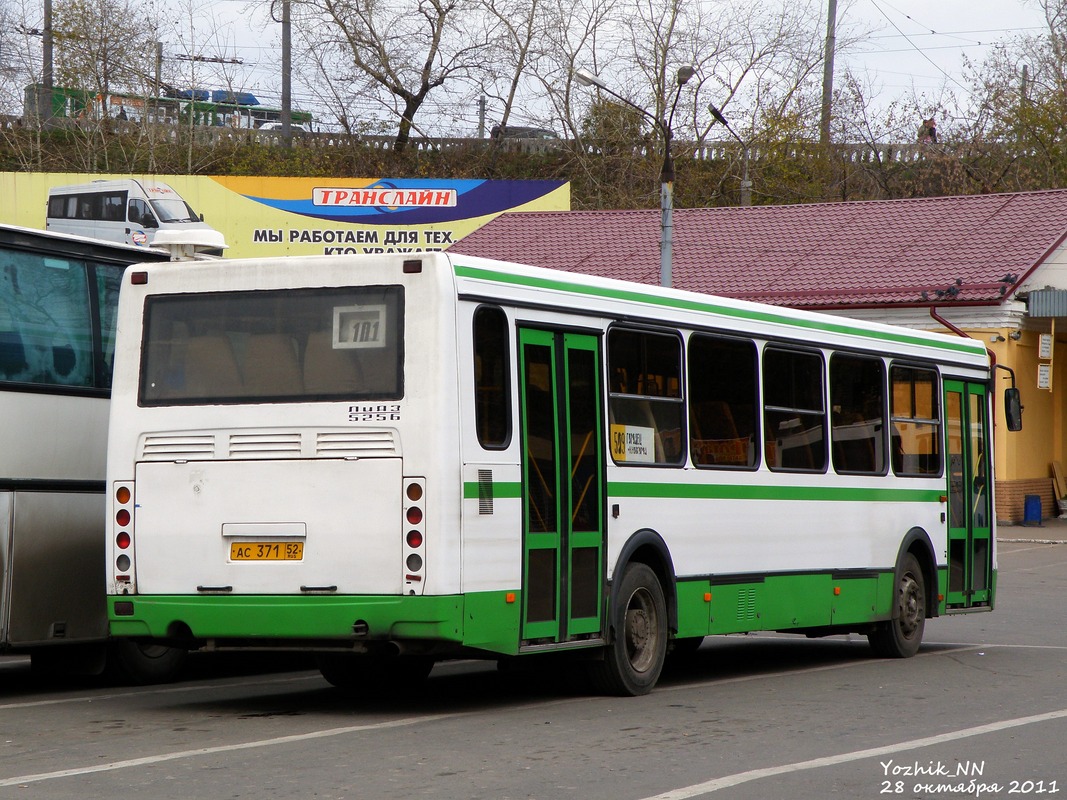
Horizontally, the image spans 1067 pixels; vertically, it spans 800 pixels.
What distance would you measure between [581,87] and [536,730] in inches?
2010

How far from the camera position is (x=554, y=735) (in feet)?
29.2

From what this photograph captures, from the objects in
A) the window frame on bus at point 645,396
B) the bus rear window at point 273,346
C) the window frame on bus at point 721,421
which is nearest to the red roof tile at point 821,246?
the window frame on bus at point 721,421

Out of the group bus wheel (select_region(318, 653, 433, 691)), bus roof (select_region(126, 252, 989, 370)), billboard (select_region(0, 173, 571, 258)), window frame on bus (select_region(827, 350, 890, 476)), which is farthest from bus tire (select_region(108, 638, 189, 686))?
billboard (select_region(0, 173, 571, 258))

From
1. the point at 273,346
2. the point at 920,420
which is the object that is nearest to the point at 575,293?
the point at 273,346

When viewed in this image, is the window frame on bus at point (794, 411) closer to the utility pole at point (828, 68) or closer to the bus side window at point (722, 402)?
the bus side window at point (722, 402)

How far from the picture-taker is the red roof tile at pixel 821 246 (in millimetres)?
33344

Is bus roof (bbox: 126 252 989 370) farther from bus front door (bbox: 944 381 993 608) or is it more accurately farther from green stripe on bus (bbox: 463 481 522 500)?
bus front door (bbox: 944 381 993 608)

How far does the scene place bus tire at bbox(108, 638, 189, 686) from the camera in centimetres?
1177

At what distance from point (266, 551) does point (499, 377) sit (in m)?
1.75

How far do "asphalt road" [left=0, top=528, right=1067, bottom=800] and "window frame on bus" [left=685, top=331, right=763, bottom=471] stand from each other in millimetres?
1677

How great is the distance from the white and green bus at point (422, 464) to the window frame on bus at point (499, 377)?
1 cm

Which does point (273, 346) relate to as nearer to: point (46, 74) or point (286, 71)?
point (46, 74)

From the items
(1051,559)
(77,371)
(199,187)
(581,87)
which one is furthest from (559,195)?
(77,371)

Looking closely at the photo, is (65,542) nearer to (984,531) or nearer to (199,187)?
(984,531)
